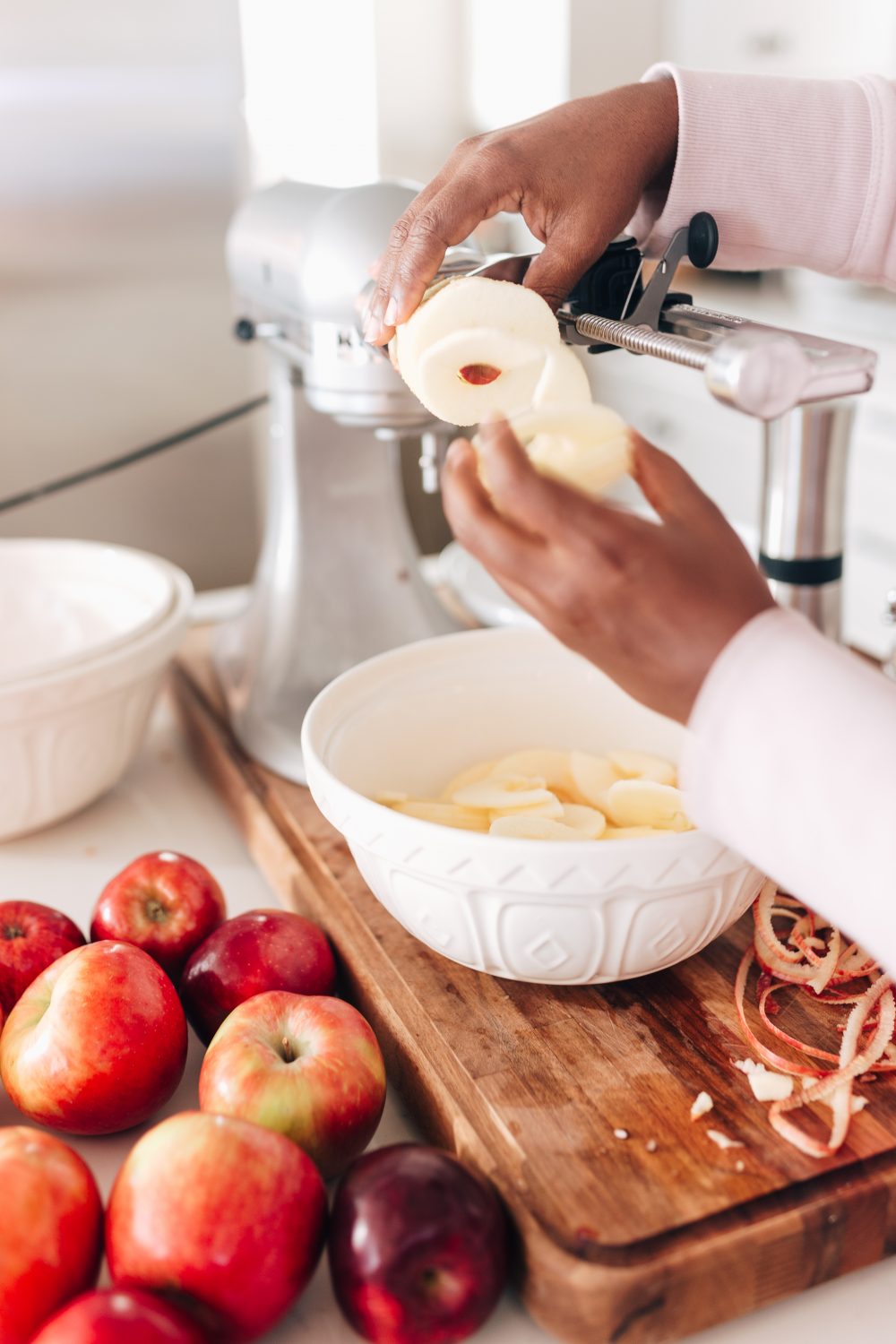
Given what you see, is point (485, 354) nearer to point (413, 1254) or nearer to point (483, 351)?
point (483, 351)

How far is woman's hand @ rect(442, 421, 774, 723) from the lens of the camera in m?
0.47

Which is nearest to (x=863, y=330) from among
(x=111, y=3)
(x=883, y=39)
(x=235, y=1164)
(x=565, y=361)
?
(x=883, y=39)

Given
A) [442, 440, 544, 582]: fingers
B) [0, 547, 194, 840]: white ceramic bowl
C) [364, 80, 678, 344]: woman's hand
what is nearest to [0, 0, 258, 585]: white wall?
[0, 547, 194, 840]: white ceramic bowl

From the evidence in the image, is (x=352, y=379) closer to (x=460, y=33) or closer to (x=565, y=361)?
(x=565, y=361)

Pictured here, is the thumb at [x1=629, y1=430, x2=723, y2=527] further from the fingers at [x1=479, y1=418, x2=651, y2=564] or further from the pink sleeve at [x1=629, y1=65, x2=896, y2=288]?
the pink sleeve at [x1=629, y1=65, x2=896, y2=288]

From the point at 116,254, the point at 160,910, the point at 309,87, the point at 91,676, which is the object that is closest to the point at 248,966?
the point at 160,910

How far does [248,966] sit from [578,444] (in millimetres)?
351

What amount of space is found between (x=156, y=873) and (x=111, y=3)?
1.75 metres

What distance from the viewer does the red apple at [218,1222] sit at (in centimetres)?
49

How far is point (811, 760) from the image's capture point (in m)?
0.46

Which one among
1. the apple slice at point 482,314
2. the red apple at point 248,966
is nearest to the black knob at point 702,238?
the apple slice at point 482,314

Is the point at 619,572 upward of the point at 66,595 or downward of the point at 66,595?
upward

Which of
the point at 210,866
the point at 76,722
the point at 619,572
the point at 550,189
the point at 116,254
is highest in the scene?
the point at 550,189

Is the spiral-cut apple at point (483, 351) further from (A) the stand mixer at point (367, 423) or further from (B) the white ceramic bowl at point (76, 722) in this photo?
(B) the white ceramic bowl at point (76, 722)
